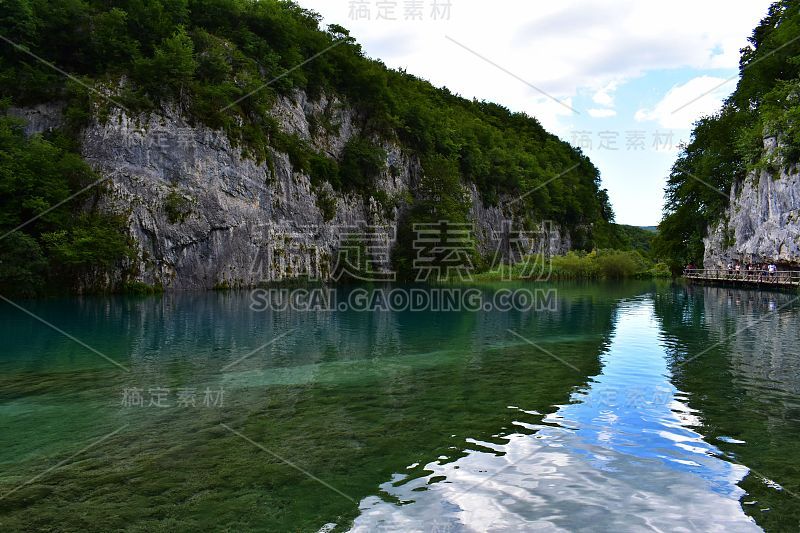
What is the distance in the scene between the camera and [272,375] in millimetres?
13562

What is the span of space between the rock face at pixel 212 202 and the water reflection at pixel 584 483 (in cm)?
3883

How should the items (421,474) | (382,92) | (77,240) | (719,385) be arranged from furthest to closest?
1. (382,92)
2. (77,240)
3. (719,385)
4. (421,474)

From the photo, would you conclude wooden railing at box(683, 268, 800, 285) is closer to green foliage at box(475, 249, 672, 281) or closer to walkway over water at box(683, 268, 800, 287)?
walkway over water at box(683, 268, 800, 287)

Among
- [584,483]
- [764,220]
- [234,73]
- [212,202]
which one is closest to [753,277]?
[764,220]

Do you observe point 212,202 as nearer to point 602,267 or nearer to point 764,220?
point 764,220

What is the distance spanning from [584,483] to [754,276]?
162 ft

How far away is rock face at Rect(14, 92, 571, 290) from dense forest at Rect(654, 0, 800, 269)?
127 feet

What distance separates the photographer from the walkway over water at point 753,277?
4375 centimetres

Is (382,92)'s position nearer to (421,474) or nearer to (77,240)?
(77,240)

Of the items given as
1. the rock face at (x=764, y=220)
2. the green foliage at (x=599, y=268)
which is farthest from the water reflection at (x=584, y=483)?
the green foliage at (x=599, y=268)

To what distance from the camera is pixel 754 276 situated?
47.5 metres

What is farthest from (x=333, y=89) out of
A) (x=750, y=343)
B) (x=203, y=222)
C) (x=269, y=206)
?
(x=750, y=343)

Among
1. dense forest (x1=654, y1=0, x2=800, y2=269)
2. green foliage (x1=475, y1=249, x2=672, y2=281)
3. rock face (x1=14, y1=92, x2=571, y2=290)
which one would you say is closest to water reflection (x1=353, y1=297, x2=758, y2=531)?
rock face (x1=14, y1=92, x2=571, y2=290)

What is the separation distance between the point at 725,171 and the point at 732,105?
10912 millimetres
